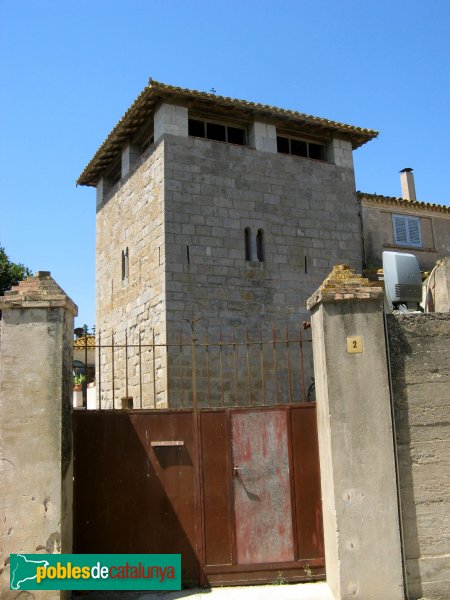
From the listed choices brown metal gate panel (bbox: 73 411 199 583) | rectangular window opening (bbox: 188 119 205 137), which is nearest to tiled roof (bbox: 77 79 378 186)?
rectangular window opening (bbox: 188 119 205 137)

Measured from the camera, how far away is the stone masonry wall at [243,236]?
1309 centimetres

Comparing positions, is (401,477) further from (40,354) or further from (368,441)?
(40,354)

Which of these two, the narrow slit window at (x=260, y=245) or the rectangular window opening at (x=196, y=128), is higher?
the rectangular window opening at (x=196, y=128)

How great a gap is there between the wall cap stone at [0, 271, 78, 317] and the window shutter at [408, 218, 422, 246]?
1227 centimetres

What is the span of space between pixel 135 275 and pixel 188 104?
4.09m

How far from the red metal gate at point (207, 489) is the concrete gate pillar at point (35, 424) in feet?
1.46

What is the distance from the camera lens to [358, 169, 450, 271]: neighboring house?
15734mm

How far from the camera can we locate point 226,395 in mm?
12680

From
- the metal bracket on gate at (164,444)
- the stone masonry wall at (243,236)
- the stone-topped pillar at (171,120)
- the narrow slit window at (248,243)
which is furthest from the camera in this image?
the narrow slit window at (248,243)

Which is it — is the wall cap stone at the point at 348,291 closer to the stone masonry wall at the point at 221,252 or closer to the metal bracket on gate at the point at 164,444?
the metal bracket on gate at the point at 164,444

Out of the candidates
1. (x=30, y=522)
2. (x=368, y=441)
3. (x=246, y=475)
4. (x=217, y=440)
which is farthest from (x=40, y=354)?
(x=368, y=441)

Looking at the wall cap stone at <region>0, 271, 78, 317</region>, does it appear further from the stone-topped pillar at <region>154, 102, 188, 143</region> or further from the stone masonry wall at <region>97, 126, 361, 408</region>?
the stone-topped pillar at <region>154, 102, 188, 143</region>

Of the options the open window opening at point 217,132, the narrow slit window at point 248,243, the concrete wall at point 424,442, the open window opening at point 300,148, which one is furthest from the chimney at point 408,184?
the concrete wall at point 424,442

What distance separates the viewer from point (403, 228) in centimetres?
1633
